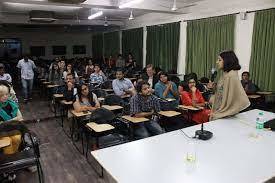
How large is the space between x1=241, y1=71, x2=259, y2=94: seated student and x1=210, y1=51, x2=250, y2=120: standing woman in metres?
3.24

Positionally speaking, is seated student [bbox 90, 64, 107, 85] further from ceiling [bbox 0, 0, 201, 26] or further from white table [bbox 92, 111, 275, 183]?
white table [bbox 92, 111, 275, 183]

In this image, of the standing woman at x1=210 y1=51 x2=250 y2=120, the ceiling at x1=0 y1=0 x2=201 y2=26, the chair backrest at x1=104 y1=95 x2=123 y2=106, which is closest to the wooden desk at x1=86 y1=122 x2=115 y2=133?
the chair backrest at x1=104 y1=95 x2=123 y2=106

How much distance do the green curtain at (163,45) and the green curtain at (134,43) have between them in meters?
0.62

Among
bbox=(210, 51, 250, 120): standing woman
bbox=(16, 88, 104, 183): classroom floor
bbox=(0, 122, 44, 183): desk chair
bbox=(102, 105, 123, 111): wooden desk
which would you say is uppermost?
bbox=(210, 51, 250, 120): standing woman

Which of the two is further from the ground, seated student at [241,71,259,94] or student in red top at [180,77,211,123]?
seated student at [241,71,259,94]

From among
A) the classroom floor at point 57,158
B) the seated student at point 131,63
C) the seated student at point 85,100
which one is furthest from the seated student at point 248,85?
the seated student at point 131,63

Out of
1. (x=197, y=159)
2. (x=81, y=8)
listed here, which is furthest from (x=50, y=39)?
(x=197, y=159)

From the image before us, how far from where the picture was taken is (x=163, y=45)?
9148 millimetres

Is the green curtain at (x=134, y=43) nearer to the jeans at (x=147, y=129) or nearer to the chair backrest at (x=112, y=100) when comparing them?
the chair backrest at (x=112, y=100)

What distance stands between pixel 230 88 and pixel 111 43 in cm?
1168

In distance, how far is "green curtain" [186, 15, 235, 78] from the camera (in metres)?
6.54

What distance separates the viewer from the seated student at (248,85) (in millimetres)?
5755

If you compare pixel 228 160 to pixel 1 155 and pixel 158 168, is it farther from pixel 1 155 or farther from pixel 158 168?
pixel 1 155

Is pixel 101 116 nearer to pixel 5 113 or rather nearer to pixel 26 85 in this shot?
pixel 5 113
